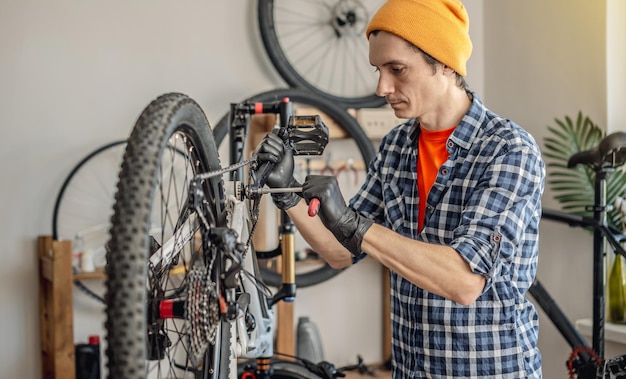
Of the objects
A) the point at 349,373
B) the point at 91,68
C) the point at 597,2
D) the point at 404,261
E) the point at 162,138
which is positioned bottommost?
the point at 349,373

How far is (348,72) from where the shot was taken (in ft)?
10.0

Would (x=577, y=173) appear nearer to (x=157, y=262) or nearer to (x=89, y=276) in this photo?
(x=89, y=276)

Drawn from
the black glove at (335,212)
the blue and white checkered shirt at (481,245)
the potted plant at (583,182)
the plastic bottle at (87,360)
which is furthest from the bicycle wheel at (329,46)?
the black glove at (335,212)

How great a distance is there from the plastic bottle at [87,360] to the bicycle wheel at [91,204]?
0.55ft

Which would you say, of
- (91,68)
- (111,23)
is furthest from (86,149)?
(111,23)

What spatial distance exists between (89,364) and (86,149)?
0.72 metres

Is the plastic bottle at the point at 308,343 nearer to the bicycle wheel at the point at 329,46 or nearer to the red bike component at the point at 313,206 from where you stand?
the bicycle wheel at the point at 329,46

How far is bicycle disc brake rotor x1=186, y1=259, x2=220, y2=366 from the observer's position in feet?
3.31

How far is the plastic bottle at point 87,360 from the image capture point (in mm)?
2502

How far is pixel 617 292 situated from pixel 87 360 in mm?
1714

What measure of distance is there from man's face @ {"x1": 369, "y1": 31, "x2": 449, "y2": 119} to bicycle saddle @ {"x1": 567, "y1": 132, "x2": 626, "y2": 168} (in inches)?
37.6

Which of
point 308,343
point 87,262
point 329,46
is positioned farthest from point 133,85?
point 308,343

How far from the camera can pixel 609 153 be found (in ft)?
7.32

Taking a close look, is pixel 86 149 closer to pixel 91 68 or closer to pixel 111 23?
pixel 91 68
